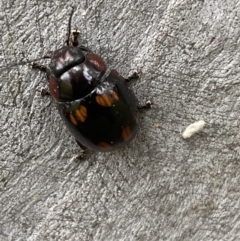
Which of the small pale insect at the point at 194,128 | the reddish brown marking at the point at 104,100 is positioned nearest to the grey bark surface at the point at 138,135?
the small pale insect at the point at 194,128

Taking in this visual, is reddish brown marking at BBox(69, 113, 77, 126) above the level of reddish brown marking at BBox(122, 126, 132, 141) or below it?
above

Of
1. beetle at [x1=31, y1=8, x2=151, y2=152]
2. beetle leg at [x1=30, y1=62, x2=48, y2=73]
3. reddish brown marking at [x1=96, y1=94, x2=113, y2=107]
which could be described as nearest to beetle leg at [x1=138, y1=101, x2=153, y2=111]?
beetle at [x1=31, y1=8, x2=151, y2=152]

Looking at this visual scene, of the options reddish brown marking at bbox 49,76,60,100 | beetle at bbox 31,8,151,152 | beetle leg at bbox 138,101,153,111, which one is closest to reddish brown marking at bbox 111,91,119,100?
beetle at bbox 31,8,151,152

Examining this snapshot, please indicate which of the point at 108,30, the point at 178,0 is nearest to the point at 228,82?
the point at 178,0

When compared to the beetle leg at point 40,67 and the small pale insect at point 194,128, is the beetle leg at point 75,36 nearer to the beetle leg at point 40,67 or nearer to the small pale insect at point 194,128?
the beetle leg at point 40,67

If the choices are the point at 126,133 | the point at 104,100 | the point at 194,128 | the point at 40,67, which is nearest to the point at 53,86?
the point at 40,67

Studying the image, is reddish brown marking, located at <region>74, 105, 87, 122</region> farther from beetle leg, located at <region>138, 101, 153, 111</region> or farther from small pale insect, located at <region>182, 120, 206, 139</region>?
small pale insect, located at <region>182, 120, 206, 139</region>

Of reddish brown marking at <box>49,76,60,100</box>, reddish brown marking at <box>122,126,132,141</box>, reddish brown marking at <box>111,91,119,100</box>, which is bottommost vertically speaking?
reddish brown marking at <box>122,126,132,141</box>

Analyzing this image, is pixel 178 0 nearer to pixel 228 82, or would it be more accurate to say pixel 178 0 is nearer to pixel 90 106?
pixel 228 82

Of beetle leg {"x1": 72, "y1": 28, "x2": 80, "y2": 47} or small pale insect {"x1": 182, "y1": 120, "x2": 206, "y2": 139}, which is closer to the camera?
A: beetle leg {"x1": 72, "y1": 28, "x2": 80, "y2": 47}
